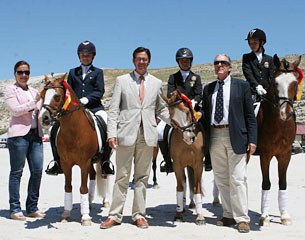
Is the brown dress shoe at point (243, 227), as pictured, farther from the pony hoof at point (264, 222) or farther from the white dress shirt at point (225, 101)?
the white dress shirt at point (225, 101)

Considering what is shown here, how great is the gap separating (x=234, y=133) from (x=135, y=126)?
1.56m

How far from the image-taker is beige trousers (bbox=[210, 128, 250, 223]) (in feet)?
20.6

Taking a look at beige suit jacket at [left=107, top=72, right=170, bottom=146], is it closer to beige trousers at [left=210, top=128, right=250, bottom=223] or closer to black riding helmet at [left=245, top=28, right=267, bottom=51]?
beige trousers at [left=210, top=128, right=250, bottom=223]

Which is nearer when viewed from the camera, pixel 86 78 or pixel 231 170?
pixel 231 170

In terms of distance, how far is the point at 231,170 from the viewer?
633 centimetres

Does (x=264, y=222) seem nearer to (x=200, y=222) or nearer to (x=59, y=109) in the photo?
(x=200, y=222)

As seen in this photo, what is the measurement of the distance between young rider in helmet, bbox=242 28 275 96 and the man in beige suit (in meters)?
1.62

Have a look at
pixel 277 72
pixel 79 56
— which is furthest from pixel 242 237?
pixel 79 56

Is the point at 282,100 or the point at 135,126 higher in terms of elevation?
the point at 282,100

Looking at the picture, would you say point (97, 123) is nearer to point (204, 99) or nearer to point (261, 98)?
point (204, 99)

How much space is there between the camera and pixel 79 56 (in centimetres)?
724

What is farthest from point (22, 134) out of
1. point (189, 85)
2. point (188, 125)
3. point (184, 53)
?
point (184, 53)

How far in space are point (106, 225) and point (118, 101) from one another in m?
2.00

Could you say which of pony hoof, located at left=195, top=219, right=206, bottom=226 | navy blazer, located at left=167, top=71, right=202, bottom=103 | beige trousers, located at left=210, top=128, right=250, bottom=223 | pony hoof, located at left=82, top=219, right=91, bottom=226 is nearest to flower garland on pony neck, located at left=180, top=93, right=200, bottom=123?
beige trousers, located at left=210, top=128, right=250, bottom=223
